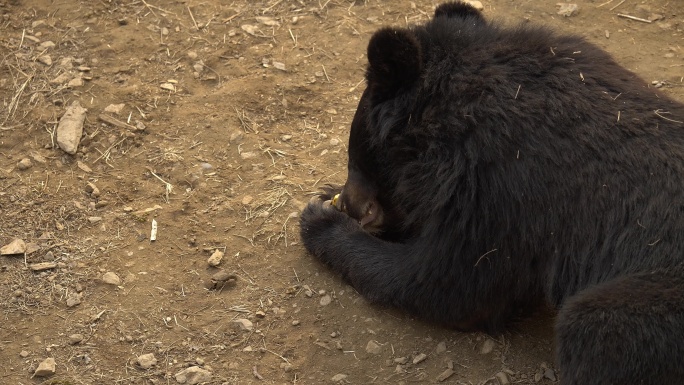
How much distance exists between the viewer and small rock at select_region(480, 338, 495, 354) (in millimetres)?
5418

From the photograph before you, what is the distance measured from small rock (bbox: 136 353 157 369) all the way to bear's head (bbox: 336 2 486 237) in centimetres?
159

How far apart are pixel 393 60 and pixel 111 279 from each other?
7.82 feet

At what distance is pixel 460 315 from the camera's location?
5.30 m

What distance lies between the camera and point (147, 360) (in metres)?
5.40

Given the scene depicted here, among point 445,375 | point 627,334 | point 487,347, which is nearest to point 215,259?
point 445,375

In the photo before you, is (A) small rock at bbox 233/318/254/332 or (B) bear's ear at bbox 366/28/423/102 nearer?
(B) bear's ear at bbox 366/28/423/102

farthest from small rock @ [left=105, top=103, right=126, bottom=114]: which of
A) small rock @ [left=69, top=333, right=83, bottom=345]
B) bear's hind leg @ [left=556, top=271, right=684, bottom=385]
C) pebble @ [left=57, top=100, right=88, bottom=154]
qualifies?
bear's hind leg @ [left=556, top=271, right=684, bottom=385]

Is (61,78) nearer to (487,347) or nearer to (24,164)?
(24,164)

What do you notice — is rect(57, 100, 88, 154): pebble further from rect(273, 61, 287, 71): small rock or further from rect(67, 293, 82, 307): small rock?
rect(273, 61, 287, 71): small rock

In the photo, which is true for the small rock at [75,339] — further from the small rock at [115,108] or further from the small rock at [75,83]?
the small rock at [75,83]

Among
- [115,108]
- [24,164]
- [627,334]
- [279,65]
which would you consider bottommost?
[24,164]

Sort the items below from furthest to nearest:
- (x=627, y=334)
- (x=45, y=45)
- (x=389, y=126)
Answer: (x=45, y=45) → (x=389, y=126) → (x=627, y=334)

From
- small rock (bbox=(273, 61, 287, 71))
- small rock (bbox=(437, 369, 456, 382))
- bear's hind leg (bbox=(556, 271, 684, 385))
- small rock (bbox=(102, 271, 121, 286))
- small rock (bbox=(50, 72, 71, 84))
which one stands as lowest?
small rock (bbox=(102, 271, 121, 286))

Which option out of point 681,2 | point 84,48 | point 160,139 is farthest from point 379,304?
point 681,2
